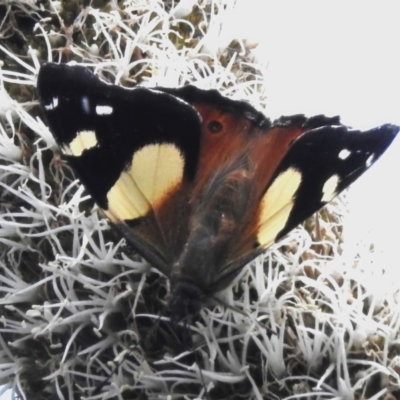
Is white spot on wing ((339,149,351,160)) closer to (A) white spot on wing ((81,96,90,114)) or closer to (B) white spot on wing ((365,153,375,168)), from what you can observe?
(B) white spot on wing ((365,153,375,168))

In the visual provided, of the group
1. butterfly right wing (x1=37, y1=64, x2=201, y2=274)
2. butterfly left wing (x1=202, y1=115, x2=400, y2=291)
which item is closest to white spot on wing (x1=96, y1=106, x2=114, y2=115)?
butterfly right wing (x1=37, y1=64, x2=201, y2=274)

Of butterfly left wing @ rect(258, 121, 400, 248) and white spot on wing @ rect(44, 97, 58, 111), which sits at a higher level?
butterfly left wing @ rect(258, 121, 400, 248)

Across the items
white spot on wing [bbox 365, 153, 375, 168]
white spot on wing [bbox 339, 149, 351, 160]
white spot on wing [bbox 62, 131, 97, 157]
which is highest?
white spot on wing [bbox 365, 153, 375, 168]

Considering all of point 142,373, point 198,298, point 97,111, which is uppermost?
point 97,111

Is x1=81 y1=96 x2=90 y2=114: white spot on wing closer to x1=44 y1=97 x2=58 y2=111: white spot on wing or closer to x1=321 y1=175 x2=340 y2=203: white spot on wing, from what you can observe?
x1=44 y1=97 x2=58 y2=111: white spot on wing

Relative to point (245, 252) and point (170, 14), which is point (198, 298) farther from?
point (170, 14)

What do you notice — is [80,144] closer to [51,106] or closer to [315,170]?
[51,106]

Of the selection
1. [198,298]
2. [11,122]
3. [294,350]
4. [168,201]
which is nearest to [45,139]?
[11,122]
